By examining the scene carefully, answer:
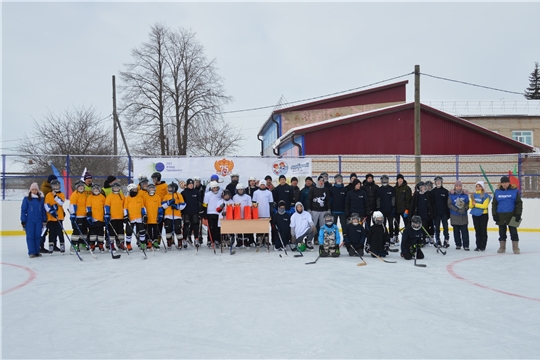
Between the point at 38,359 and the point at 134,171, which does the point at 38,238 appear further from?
the point at 38,359

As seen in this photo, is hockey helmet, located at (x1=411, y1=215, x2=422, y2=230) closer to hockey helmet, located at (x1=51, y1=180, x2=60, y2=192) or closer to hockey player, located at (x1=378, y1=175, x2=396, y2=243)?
hockey player, located at (x1=378, y1=175, x2=396, y2=243)

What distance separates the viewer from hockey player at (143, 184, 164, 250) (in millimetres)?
9273

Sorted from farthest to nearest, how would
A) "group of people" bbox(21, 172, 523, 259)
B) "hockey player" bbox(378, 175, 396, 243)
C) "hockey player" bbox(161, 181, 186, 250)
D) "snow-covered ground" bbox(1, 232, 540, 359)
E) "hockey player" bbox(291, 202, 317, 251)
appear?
"hockey player" bbox(378, 175, 396, 243) → "hockey player" bbox(161, 181, 186, 250) → "hockey player" bbox(291, 202, 317, 251) → "group of people" bbox(21, 172, 523, 259) → "snow-covered ground" bbox(1, 232, 540, 359)

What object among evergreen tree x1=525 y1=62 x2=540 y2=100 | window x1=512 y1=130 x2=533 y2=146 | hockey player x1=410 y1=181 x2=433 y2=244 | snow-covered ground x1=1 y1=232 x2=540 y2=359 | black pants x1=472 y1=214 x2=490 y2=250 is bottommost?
snow-covered ground x1=1 y1=232 x2=540 y2=359

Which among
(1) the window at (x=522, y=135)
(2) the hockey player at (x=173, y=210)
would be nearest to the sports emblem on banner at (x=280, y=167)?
(2) the hockey player at (x=173, y=210)

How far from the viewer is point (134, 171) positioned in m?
12.9

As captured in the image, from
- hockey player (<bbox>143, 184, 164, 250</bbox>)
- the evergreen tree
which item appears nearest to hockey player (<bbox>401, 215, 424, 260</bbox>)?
hockey player (<bbox>143, 184, 164, 250</bbox>)

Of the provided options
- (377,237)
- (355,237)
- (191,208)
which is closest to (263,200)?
(191,208)

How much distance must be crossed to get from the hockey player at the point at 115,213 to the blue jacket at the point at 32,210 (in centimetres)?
116

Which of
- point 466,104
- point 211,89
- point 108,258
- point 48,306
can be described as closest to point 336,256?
point 108,258

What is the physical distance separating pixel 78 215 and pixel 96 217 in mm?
363

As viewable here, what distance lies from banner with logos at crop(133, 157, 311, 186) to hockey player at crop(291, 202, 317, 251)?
3.79 meters

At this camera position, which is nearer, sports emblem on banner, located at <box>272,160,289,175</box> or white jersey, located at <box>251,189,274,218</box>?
white jersey, located at <box>251,189,274,218</box>

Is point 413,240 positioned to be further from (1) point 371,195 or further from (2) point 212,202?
(2) point 212,202
